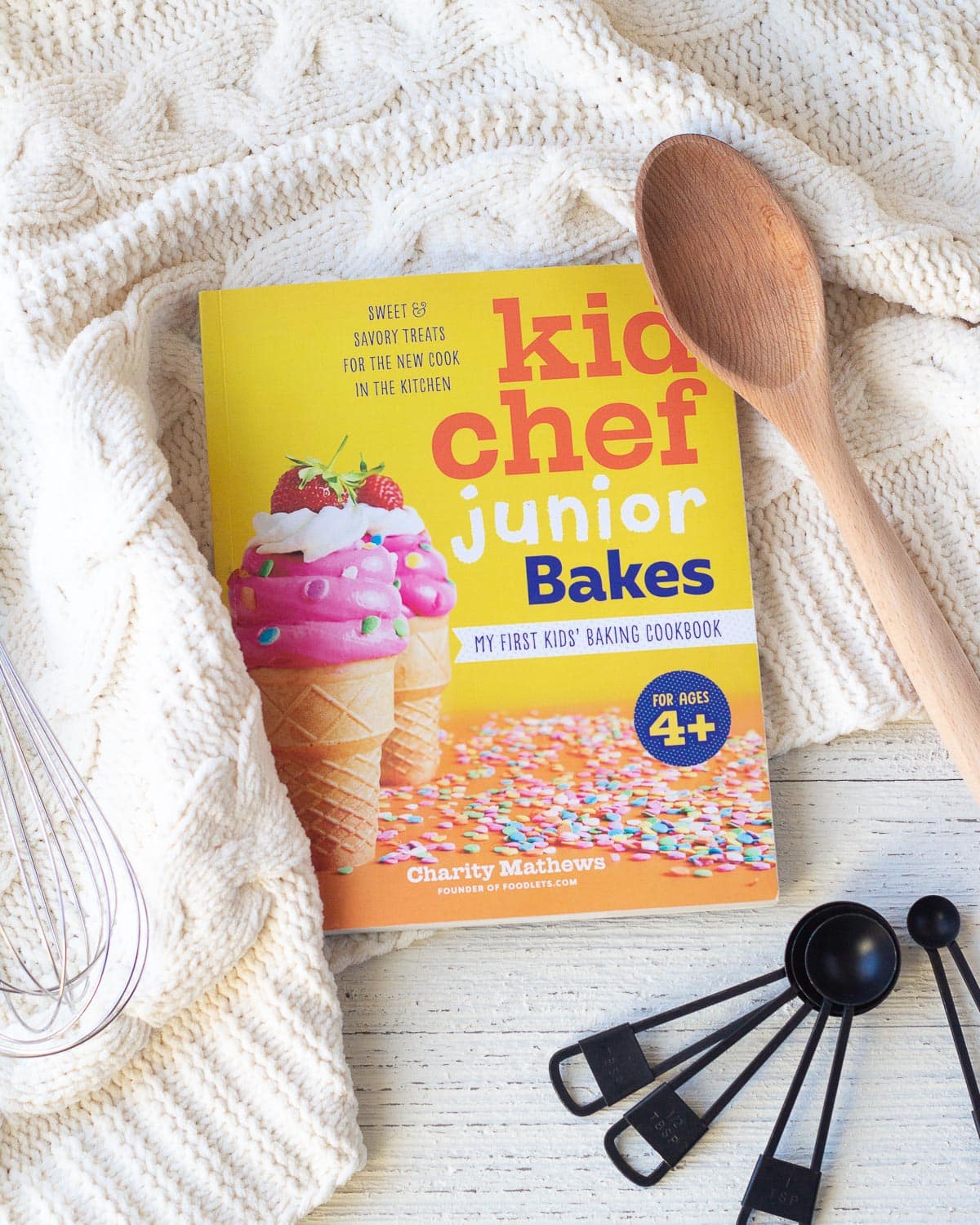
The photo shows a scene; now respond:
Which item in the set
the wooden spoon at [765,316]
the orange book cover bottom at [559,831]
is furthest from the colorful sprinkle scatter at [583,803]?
the wooden spoon at [765,316]

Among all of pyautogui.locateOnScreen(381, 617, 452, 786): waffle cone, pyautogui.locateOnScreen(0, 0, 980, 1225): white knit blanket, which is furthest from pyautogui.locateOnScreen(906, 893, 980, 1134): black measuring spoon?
pyautogui.locateOnScreen(381, 617, 452, 786): waffle cone

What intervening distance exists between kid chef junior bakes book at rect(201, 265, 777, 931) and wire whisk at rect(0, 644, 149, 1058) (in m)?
0.10

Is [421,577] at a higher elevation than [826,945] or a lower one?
higher

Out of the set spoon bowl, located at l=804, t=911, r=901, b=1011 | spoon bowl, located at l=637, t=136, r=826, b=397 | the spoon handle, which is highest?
spoon bowl, located at l=637, t=136, r=826, b=397

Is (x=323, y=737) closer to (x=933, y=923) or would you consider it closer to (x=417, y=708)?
(x=417, y=708)

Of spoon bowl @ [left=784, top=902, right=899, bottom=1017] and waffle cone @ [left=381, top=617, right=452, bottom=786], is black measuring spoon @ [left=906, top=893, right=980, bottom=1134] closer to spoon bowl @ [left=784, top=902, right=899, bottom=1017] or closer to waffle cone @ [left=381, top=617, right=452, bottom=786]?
spoon bowl @ [left=784, top=902, right=899, bottom=1017]

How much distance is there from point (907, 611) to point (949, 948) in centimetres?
18

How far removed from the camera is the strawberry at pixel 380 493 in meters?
0.57

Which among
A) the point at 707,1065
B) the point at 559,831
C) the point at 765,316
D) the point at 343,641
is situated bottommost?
the point at 707,1065

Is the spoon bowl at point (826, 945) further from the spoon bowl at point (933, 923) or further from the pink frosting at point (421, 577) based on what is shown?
the pink frosting at point (421, 577)

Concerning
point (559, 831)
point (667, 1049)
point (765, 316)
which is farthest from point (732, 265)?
point (667, 1049)

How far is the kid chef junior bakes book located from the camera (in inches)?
22.3

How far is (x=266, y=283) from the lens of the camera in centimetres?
59

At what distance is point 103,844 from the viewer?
516 millimetres
